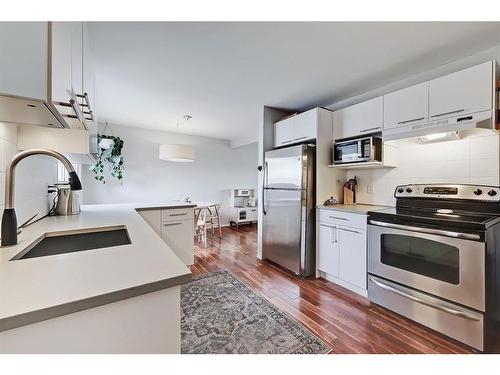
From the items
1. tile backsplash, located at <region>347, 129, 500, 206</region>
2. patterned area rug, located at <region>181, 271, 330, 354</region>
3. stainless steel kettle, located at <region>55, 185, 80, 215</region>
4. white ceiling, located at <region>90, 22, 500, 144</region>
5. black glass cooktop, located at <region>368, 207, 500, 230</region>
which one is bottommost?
patterned area rug, located at <region>181, 271, 330, 354</region>

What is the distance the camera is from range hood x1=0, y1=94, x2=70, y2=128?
68 cm

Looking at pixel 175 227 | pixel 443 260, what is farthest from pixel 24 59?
pixel 443 260

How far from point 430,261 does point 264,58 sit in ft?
6.92

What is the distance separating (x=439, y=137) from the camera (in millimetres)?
1980

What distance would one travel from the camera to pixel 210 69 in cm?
215

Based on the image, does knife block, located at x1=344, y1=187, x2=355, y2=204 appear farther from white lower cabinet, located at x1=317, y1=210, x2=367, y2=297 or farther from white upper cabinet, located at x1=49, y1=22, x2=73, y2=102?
white upper cabinet, located at x1=49, y1=22, x2=73, y2=102

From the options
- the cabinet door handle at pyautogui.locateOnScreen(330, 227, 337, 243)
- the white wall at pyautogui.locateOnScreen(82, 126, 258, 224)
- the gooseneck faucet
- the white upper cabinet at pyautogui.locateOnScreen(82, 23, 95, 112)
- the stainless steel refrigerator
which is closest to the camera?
the gooseneck faucet

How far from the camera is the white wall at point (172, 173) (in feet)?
14.3

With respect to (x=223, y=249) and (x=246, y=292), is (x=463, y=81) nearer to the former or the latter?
(x=246, y=292)

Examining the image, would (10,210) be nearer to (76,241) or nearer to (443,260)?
(76,241)

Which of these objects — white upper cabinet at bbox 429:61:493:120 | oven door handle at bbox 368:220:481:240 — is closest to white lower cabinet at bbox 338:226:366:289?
oven door handle at bbox 368:220:481:240

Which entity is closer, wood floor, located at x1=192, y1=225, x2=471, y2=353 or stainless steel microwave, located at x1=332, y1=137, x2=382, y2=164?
wood floor, located at x1=192, y1=225, x2=471, y2=353

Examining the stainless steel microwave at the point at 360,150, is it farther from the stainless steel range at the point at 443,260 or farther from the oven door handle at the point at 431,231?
the oven door handle at the point at 431,231

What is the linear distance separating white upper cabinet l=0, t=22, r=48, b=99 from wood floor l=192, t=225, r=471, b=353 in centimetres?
201
